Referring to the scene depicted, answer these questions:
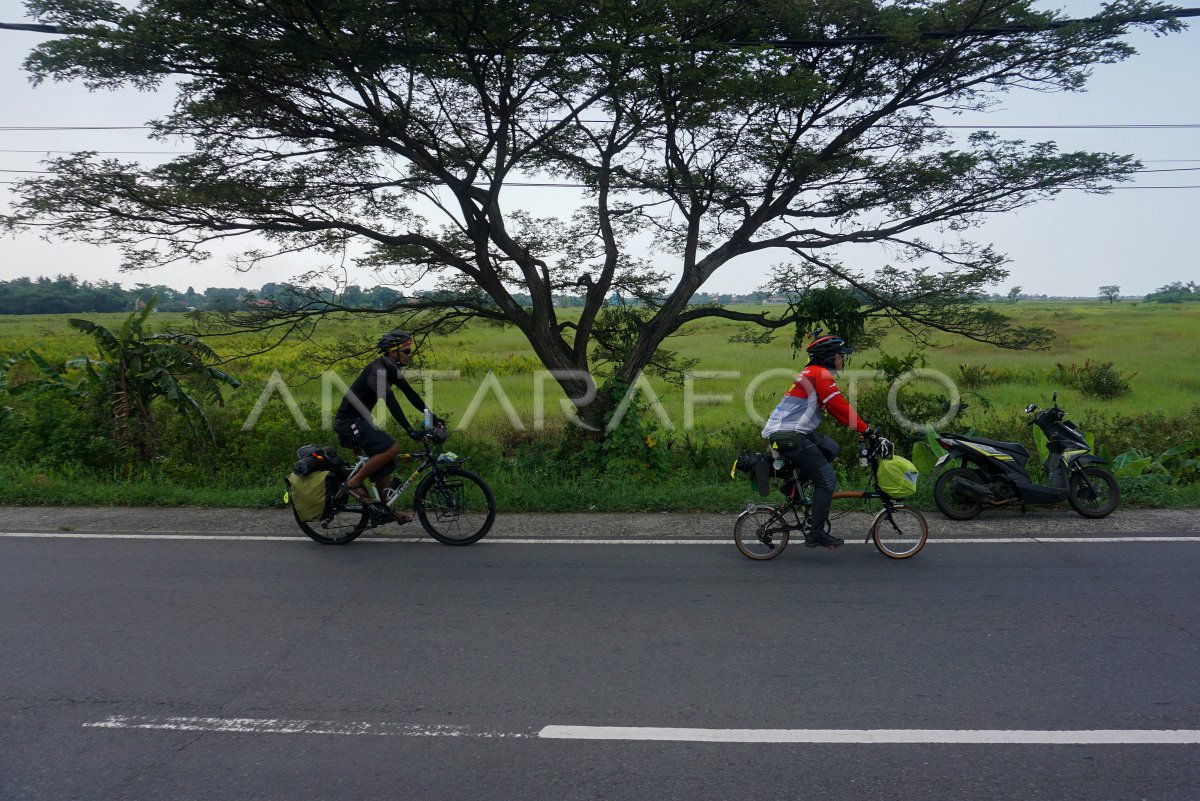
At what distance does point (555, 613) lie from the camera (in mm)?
5516

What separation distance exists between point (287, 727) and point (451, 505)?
3.53 m

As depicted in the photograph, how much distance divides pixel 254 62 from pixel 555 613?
25.5ft

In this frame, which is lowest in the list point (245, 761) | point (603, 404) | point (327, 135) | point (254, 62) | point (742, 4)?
point (245, 761)

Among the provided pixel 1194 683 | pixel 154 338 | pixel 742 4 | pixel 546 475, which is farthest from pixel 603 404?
pixel 1194 683

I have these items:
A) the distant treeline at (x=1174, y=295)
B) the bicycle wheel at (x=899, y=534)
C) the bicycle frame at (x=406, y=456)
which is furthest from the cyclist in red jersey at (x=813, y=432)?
the distant treeline at (x=1174, y=295)

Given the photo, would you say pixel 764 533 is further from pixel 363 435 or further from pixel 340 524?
pixel 340 524

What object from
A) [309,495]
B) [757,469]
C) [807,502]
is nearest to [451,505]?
[309,495]

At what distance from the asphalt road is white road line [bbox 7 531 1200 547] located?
0.35 meters

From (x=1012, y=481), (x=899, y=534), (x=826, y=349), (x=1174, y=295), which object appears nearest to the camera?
(x=826, y=349)

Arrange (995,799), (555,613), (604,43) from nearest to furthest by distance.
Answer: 1. (995,799)
2. (555,613)
3. (604,43)

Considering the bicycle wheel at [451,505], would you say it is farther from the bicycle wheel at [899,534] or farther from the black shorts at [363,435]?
the bicycle wheel at [899,534]

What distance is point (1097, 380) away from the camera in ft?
55.7

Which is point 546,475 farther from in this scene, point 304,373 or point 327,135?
point 304,373

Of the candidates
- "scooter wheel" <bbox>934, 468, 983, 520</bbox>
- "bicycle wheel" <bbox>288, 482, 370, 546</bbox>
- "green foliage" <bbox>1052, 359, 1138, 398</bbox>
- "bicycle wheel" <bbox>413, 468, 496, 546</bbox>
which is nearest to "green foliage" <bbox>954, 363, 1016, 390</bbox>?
"green foliage" <bbox>1052, 359, 1138, 398</bbox>
